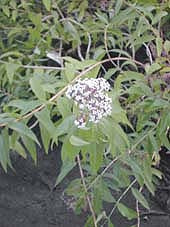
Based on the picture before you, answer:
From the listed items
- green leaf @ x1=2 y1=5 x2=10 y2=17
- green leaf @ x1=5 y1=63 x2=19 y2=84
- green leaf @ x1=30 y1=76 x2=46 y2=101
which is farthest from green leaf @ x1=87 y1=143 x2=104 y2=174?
green leaf @ x1=2 y1=5 x2=10 y2=17

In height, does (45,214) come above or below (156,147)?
below

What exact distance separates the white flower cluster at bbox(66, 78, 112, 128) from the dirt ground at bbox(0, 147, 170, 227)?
1343 mm

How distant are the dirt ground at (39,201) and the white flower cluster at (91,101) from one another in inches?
52.9

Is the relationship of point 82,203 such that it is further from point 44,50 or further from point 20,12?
point 20,12

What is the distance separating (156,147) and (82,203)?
255 millimetres

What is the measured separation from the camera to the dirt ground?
86.7 inches

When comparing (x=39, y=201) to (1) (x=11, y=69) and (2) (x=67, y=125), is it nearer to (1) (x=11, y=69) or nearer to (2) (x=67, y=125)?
(1) (x=11, y=69)

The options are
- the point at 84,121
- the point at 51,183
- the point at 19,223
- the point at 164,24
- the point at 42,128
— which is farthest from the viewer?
the point at 51,183

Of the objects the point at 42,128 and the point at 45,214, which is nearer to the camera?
the point at 42,128

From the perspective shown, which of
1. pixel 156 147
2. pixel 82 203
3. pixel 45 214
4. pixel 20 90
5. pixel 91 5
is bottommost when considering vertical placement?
pixel 45 214

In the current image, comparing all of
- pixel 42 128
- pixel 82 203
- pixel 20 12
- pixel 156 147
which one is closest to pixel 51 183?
pixel 20 12

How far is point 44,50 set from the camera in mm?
1665

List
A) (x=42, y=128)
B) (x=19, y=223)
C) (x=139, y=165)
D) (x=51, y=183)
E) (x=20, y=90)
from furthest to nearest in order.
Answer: (x=51, y=183) < (x=19, y=223) < (x=20, y=90) < (x=139, y=165) < (x=42, y=128)

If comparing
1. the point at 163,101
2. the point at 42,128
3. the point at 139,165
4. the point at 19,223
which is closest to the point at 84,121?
the point at 42,128
